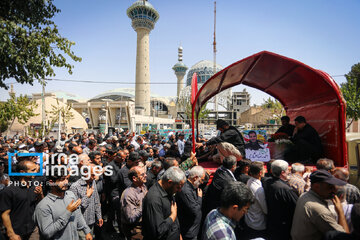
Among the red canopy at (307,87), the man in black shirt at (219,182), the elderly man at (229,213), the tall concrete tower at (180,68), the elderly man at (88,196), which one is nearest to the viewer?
the elderly man at (229,213)

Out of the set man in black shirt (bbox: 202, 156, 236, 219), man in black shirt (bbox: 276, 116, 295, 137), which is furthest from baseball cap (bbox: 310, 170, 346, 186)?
man in black shirt (bbox: 276, 116, 295, 137)

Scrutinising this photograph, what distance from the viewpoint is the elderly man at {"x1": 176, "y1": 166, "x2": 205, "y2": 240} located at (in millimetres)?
2967

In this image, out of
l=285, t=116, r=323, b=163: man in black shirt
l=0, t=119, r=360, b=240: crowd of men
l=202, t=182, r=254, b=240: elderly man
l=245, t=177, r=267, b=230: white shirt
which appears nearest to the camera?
l=202, t=182, r=254, b=240: elderly man

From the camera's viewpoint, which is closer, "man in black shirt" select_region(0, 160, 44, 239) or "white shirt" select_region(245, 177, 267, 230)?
"man in black shirt" select_region(0, 160, 44, 239)

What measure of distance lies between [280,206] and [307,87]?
13.1 feet

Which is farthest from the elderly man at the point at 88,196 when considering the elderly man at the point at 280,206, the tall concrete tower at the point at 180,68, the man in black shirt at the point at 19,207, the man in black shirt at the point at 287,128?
→ the tall concrete tower at the point at 180,68

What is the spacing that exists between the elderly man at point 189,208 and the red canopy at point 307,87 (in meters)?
2.48

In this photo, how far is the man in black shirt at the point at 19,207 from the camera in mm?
2812

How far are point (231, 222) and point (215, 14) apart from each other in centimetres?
3214

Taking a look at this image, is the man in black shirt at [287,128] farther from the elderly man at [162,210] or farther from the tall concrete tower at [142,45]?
the tall concrete tower at [142,45]

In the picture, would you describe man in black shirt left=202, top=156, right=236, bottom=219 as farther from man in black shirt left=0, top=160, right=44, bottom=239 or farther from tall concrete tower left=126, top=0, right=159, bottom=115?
tall concrete tower left=126, top=0, right=159, bottom=115

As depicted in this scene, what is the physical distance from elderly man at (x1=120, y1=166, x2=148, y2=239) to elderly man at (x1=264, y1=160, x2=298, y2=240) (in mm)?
1894

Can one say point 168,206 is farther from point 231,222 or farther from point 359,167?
point 359,167

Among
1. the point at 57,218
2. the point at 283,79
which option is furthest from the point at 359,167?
the point at 57,218
